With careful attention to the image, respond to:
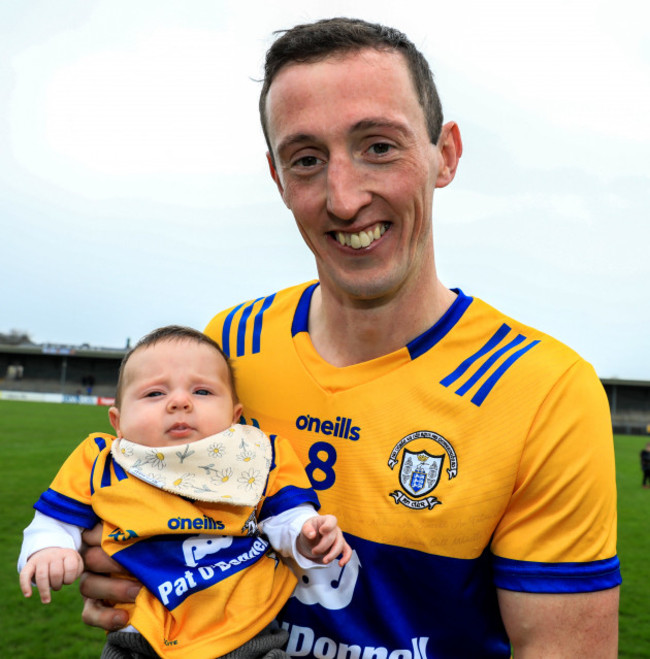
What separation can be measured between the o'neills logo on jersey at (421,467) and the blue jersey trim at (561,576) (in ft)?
0.96

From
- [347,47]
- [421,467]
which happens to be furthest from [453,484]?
[347,47]

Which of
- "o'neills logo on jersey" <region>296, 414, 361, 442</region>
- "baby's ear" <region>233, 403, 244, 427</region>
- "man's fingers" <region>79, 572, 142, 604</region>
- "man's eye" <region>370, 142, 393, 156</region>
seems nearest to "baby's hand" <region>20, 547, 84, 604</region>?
"man's fingers" <region>79, 572, 142, 604</region>

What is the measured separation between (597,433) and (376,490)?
670 millimetres

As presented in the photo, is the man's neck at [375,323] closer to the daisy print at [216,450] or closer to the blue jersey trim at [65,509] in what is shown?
the daisy print at [216,450]

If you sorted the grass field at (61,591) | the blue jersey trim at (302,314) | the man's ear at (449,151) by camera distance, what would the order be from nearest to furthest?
the man's ear at (449,151)
the blue jersey trim at (302,314)
the grass field at (61,591)

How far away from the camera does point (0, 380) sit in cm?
4347

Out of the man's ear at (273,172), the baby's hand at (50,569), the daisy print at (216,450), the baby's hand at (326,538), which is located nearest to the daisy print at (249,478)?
the daisy print at (216,450)

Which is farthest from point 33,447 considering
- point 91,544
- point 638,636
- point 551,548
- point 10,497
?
point 551,548

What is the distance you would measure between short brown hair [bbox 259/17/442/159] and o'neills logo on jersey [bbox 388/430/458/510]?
101 cm

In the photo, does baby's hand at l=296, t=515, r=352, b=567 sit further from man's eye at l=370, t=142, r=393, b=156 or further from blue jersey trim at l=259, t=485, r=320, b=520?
man's eye at l=370, t=142, r=393, b=156

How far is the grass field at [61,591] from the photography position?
4.82 metres

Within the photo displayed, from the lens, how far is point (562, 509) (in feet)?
5.76

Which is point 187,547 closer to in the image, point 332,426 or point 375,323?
point 332,426

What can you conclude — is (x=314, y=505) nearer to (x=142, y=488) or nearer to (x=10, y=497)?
(x=142, y=488)
